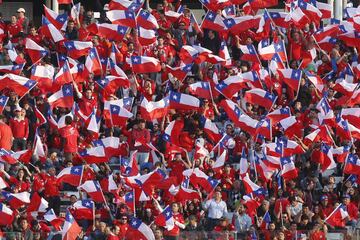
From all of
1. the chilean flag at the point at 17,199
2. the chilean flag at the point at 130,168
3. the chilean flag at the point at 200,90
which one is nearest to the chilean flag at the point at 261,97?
the chilean flag at the point at 200,90

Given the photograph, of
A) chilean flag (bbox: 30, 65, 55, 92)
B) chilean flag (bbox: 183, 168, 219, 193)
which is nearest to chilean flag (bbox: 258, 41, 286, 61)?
chilean flag (bbox: 183, 168, 219, 193)

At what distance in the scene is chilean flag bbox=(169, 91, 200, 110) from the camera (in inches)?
1773

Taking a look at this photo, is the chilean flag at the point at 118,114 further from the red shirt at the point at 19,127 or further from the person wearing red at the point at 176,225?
the person wearing red at the point at 176,225

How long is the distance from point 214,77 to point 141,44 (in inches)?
86.3

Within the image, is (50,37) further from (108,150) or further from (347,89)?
(347,89)

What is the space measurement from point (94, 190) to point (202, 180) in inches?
99.4

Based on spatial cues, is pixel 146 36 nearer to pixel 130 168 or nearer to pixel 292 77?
pixel 292 77

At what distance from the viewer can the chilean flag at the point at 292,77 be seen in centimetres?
4547

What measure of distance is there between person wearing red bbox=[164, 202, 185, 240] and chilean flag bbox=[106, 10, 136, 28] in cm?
661

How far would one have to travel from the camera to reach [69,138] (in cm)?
4362

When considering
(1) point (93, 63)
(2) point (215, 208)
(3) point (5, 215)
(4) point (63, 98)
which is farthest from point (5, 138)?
(2) point (215, 208)

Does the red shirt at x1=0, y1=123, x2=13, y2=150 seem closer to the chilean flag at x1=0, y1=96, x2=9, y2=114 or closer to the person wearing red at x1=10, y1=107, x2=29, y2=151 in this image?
the person wearing red at x1=10, y1=107, x2=29, y2=151

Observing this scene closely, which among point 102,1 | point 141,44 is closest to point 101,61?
point 141,44

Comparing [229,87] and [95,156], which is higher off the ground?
[229,87]
